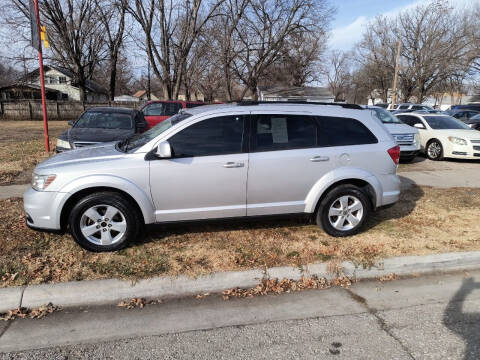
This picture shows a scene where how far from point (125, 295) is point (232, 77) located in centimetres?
3528

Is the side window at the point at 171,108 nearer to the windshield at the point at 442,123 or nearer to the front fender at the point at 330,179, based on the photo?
the windshield at the point at 442,123

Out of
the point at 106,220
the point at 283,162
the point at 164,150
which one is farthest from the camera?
the point at 283,162

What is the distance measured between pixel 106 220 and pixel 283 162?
218cm

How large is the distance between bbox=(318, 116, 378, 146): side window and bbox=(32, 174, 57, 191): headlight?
3.20m

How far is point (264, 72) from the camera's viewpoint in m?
37.9

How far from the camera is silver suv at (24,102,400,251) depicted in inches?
150

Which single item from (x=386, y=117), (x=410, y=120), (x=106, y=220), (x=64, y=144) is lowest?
(x=106, y=220)

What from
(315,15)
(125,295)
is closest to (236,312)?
(125,295)

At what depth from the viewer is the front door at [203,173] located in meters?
3.90

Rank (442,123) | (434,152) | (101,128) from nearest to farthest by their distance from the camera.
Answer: (101,128) → (434,152) → (442,123)

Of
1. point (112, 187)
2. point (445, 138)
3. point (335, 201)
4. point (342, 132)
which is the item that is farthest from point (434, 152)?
point (112, 187)

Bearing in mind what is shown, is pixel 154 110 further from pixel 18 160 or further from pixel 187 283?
pixel 187 283

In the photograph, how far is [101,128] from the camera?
8539 mm

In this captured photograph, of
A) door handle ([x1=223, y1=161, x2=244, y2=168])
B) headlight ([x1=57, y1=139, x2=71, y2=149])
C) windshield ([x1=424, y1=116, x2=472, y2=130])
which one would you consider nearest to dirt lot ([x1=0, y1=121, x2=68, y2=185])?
headlight ([x1=57, y1=139, x2=71, y2=149])
